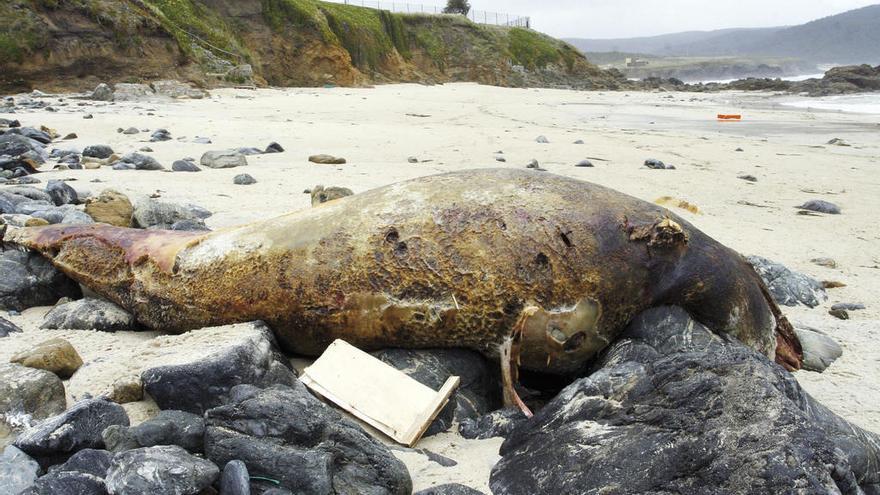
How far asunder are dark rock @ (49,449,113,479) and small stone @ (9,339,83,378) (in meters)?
0.95

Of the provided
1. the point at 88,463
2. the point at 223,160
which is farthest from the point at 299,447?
the point at 223,160

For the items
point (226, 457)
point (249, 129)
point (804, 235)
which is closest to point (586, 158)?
point (804, 235)

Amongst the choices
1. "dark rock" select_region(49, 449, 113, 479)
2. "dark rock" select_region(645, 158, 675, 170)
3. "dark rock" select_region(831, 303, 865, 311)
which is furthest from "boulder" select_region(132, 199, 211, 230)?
"dark rock" select_region(645, 158, 675, 170)

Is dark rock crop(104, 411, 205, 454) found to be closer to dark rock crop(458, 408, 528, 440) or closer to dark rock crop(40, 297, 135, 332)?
dark rock crop(458, 408, 528, 440)

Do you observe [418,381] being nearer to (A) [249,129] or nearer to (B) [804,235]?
(B) [804,235]

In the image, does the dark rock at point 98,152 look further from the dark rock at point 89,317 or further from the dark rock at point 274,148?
the dark rock at point 89,317

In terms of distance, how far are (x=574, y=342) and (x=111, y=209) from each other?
3.77 metres

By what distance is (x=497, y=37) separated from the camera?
45531 mm

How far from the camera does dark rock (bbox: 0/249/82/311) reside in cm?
389

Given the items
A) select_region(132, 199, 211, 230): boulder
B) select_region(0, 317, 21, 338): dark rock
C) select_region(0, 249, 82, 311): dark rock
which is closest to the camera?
select_region(0, 317, 21, 338): dark rock

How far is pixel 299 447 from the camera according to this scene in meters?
2.24

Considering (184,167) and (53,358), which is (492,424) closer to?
(53,358)

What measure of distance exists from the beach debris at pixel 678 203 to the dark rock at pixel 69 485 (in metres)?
5.57

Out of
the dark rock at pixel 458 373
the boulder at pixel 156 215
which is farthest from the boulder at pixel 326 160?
the dark rock at pixel 458 373
